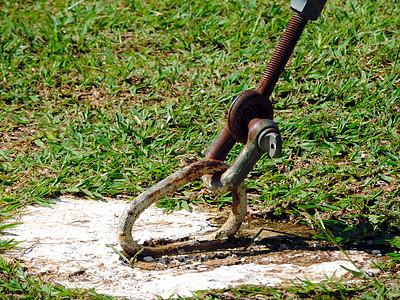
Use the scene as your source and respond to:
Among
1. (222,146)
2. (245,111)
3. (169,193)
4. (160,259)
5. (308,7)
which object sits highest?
(308,7)

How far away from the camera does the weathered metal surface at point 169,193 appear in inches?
99.5

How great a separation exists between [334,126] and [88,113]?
1.71 meters

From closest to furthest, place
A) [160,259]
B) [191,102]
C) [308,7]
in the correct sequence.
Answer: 1. [308,7]
2. [160,259]
3. [191,102]

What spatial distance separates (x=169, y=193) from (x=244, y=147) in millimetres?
421

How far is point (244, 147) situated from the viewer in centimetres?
254

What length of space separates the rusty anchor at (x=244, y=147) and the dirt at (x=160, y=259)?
14 cm

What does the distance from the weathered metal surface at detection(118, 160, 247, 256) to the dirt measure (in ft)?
0.24

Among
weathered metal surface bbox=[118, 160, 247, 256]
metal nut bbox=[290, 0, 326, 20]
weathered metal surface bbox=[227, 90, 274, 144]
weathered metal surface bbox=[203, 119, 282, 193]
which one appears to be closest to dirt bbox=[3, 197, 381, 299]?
weathered metal surface bbox=[118, 160, 247, 256]

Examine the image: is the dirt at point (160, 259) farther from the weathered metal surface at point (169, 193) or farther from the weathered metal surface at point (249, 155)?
the weathered metal surface at point (249, 155)

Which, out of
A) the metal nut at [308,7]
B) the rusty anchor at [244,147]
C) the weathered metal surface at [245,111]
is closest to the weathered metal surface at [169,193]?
the rusty anchor at [244,147]

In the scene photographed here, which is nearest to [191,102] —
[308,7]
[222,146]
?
[222,146]

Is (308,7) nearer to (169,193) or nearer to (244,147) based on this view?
(244,147)

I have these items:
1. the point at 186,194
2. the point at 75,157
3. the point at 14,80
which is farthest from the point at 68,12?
the point at 186,194

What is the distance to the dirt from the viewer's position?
7.75 ft
